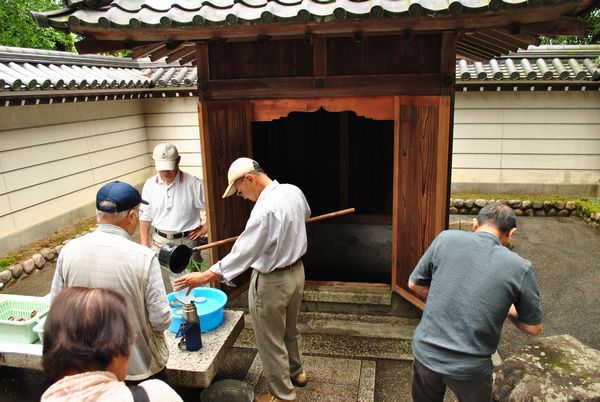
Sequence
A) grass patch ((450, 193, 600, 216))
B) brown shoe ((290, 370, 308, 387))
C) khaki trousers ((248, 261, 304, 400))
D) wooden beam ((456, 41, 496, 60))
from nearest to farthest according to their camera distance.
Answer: khaki trousers ((248, 261, 304, 400)) < brown shoe ((290, 370, 308, 387)) < wooden beam ((456, 41, 496, 60)) < grass patch ((450, 193, 600, 216))

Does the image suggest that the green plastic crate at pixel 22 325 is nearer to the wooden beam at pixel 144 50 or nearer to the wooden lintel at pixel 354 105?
the wooden beam at pixel 144 50

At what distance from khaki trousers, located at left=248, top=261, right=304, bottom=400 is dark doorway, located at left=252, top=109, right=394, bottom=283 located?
3.71 metres

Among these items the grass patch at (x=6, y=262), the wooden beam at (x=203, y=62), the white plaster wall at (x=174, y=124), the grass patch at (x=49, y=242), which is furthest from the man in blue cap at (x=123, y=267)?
the white plaster wall at (x=174, y=124)

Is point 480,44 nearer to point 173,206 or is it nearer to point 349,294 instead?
point 349,294

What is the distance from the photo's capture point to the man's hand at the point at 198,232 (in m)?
5.49

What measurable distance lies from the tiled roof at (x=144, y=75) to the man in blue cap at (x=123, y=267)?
6.57 metres

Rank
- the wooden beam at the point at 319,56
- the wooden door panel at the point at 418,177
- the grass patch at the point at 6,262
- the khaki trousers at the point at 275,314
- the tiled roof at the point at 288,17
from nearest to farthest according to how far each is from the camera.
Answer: the tiled roof at the point at 288,17 → the khaki trousers at the point at 275,314 → the wooden door panel at the point at 418,177 → the wooden beam at the point at 319,56 → the grass patch at the point at 6,262

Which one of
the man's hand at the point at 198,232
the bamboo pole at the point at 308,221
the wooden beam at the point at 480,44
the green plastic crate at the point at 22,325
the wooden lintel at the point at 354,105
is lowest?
the green plastic crate at the point at 22,325

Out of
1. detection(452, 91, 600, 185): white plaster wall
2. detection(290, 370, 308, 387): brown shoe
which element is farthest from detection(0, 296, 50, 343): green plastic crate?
detection(452, 91, 600, 185): white plaster wall

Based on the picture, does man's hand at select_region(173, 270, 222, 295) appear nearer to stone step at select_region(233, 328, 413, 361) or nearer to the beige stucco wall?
stone step at select_region(233, 328, 413, 361)

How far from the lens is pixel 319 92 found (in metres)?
5.00

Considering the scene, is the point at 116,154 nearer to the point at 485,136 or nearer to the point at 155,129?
the point at 155,129

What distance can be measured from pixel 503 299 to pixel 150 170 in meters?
13.2

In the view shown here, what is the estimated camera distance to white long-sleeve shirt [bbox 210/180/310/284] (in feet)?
12.1
